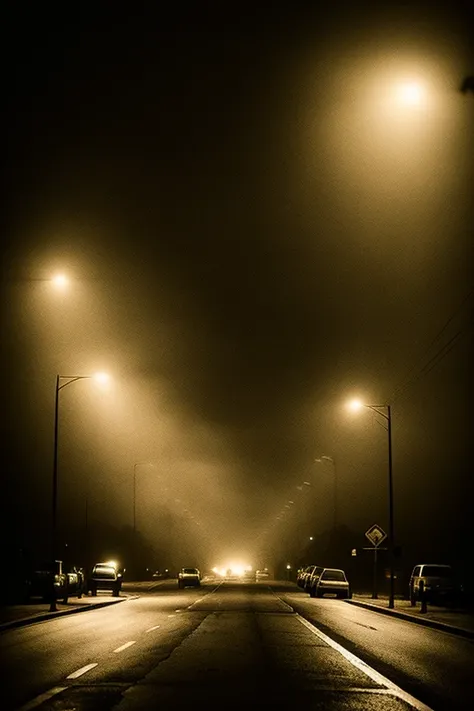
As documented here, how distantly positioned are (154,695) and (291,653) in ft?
23.2

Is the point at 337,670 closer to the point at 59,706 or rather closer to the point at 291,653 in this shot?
the point at 291,653

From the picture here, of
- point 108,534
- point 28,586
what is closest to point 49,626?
point 28,586

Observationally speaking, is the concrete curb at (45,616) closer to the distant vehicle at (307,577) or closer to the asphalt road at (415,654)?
the asphalt road at (415,654)

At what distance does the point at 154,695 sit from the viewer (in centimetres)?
1304

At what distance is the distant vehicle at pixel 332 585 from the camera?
5591 centimetres

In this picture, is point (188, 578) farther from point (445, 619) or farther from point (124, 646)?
point (124, 646)

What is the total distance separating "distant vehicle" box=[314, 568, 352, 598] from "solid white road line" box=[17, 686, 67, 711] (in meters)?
43.5

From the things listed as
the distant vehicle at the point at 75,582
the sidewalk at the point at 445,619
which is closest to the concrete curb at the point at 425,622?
the sidewalk at the point at 445,619

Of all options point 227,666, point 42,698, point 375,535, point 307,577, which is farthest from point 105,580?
point 42,698

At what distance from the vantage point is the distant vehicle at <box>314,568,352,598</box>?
55.9m

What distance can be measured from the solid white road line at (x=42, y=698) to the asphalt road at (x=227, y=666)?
0.04ft

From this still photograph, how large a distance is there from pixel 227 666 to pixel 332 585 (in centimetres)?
4033

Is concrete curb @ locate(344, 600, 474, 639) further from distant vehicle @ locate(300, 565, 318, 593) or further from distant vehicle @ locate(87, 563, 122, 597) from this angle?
distant vehicle @ locate(300, 565, 318, 593)

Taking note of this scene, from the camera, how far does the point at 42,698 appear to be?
12734mm
